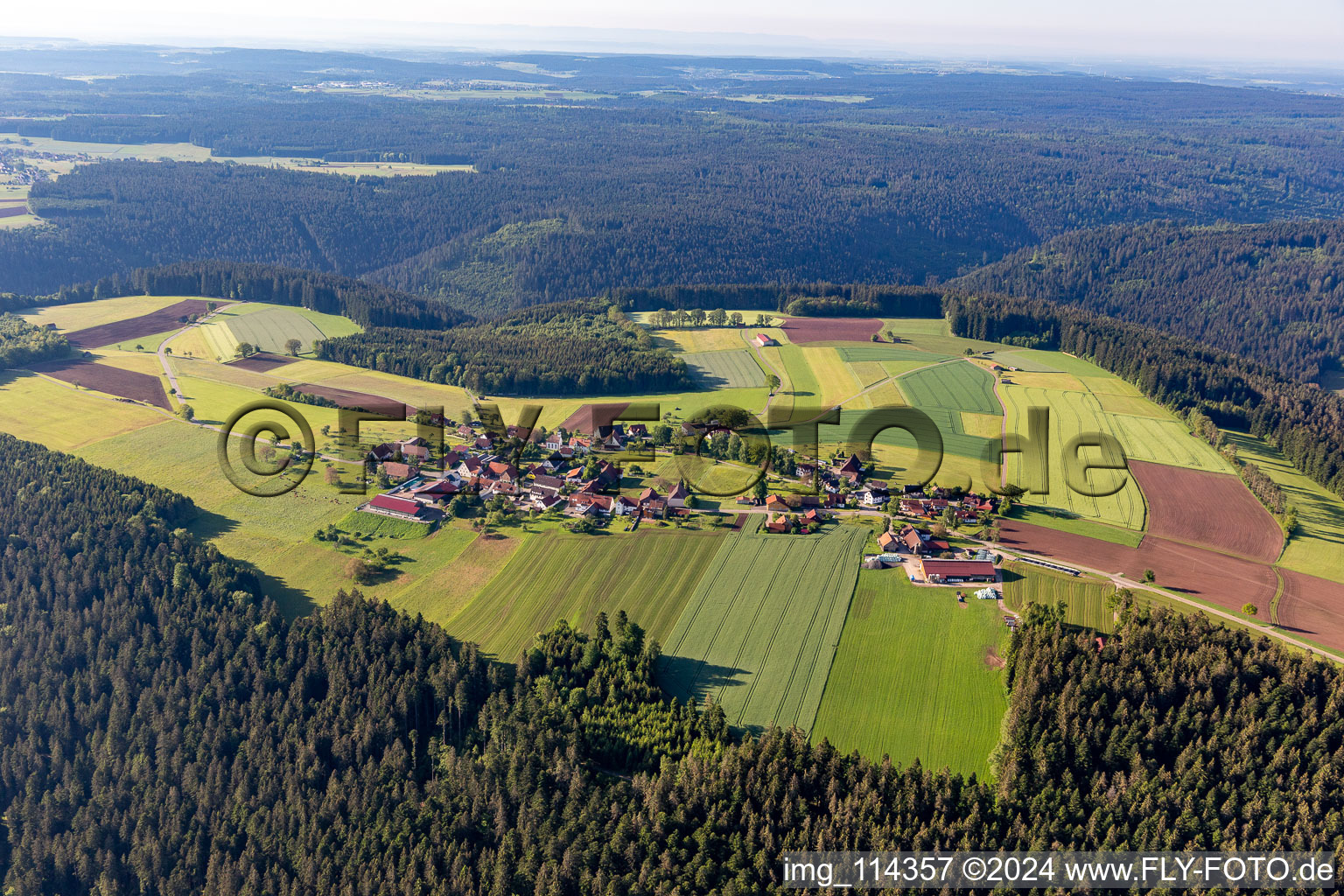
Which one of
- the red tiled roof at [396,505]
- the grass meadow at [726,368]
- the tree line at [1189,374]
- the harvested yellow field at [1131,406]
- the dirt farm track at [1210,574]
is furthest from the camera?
the grass meadow at [726,368]

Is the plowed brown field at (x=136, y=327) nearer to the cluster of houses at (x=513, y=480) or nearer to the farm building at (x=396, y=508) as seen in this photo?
the cluster of houses at (x=513, y=480)

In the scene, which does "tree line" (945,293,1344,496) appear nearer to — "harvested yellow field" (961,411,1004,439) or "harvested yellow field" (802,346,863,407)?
"harvested yellow field" (961,411,1004,439)

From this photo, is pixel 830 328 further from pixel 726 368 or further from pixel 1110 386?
pixel 1110 386

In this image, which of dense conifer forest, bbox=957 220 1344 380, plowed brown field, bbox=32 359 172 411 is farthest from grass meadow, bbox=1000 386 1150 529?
plowed brown field, bbox=32 359 172 411

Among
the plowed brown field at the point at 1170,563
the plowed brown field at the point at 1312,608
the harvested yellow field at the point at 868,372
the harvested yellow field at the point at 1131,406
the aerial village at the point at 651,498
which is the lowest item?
the plowed brown field at the point at 1312,608

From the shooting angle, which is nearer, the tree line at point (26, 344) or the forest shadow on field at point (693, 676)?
the forest shadow on field at point (693, 676)

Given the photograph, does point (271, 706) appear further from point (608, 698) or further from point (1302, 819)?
point (1302, 819)

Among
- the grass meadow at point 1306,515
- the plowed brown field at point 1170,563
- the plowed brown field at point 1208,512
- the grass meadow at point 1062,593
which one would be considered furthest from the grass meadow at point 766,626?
the grass meadow at point 1306,515

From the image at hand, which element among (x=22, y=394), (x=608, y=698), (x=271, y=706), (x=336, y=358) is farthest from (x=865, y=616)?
(x=22, y=394)
